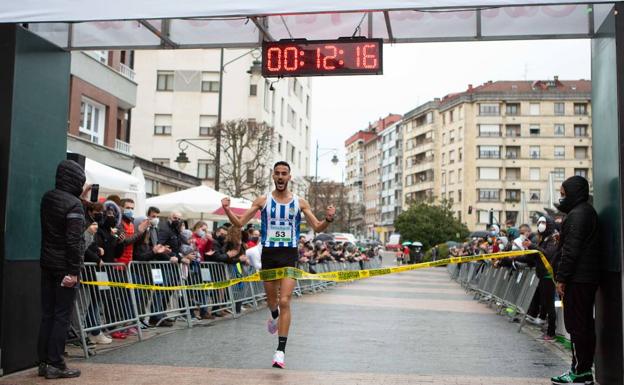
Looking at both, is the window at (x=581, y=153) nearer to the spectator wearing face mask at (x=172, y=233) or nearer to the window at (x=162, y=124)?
the window at (x=162, y=124)

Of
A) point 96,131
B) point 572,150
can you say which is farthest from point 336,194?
point 96,131

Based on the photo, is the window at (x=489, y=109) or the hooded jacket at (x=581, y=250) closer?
the hooded jacket at (x=581, y=250)

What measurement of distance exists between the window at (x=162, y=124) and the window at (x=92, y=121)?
23.9 metres

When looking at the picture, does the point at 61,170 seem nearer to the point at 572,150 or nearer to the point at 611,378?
the point at 611,378

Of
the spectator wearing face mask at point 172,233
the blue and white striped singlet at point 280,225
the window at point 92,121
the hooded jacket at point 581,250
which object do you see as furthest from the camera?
the window at point 92,121

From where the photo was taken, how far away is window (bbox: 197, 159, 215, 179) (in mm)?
52169

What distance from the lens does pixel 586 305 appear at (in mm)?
7223

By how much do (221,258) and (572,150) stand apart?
93349 mm

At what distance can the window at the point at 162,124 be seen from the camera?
175 feet

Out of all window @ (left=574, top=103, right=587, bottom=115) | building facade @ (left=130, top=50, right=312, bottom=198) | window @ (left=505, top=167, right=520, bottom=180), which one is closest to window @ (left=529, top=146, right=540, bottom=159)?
window @ (left=505, top=167, right=520, bottom=180)

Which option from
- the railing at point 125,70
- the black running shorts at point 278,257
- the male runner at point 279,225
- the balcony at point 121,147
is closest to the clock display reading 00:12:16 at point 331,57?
the male runner at point 279,225

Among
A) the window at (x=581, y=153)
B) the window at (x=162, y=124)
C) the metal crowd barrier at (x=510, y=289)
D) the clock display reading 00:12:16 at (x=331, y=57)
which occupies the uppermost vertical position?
the window at (x=581, y=153)

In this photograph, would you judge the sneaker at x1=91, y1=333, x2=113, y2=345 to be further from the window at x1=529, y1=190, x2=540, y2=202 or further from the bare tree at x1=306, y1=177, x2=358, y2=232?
the window at x1=529, y1=190, x2=540, y2=202

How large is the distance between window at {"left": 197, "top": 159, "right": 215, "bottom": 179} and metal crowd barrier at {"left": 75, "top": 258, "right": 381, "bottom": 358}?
36.0 meters
